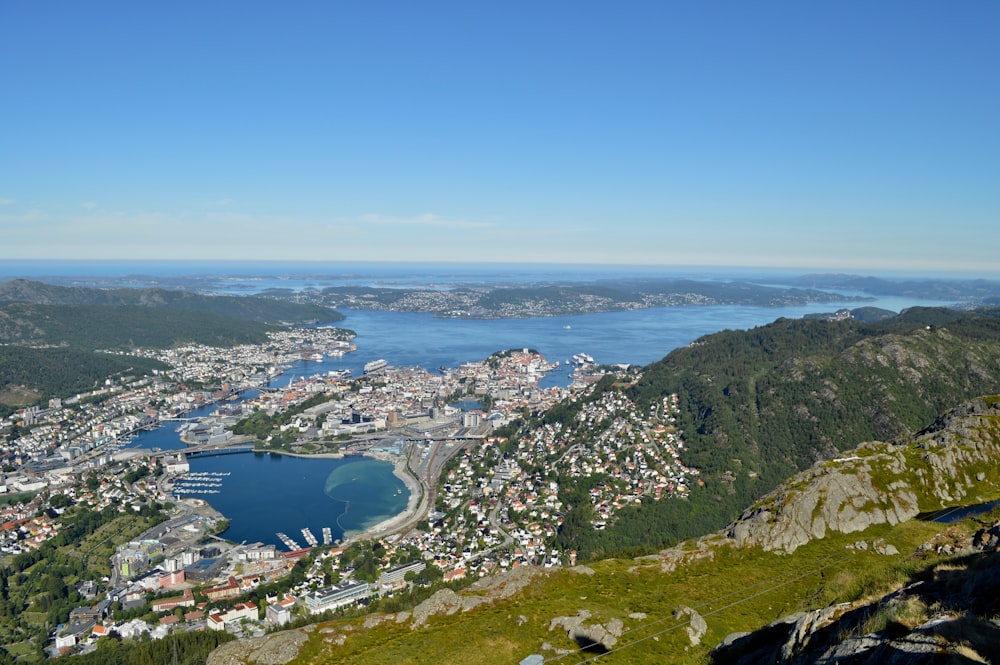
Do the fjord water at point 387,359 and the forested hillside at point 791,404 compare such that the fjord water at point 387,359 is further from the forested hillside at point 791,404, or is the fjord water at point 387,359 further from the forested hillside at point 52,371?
the forested hillside at point 52,371

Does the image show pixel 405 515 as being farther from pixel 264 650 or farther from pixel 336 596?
pixel 264 650

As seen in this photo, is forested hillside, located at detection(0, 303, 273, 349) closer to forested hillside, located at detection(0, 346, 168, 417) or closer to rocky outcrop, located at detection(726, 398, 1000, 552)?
forested hillside, located at detection(0, 346, 168, 417)

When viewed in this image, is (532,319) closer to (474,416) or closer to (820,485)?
(474,416)

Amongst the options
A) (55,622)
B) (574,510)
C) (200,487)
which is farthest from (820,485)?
(200,487)

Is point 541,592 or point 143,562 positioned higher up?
point 541,592

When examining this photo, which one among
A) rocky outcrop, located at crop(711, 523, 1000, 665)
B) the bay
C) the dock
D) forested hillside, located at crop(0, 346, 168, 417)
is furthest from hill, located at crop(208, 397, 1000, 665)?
forested hillside, located at crop(0, 346, 168, 417)

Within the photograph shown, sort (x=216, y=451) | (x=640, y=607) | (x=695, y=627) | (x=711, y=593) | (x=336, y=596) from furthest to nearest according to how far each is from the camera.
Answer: (x=216, y=451) < (x=336, y=596) < (x=711, y=593) < (x=640, y=607) < (x=695, y=627)

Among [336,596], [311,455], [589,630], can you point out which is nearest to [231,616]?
[336,596]
